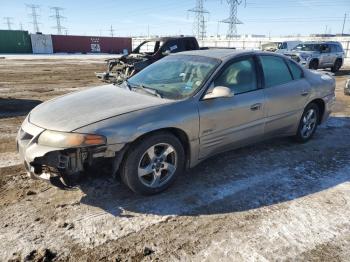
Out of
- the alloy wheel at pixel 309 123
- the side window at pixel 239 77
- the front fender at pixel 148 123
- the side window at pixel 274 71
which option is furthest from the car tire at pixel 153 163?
the alloy wheel at pixel 309 123

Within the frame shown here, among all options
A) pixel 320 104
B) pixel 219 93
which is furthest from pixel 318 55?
pixel 219 93

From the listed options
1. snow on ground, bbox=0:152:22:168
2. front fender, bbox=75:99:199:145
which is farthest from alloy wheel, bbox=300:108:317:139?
snow on ground, bbox=0:152:22:168

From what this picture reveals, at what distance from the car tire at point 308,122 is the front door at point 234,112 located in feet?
3.84

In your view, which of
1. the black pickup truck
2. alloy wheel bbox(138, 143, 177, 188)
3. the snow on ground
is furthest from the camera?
the black pickup truck

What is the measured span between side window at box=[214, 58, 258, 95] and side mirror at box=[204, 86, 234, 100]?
200mm

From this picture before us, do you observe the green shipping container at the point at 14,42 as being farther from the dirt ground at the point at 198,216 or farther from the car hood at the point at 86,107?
the car hood at the point at 86,107

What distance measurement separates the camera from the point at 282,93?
4.81 m

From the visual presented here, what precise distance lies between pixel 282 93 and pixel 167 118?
212cm

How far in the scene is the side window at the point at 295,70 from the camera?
522cm

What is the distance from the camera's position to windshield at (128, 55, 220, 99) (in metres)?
3.96

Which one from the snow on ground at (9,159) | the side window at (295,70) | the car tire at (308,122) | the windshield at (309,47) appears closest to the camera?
the snow on ground at (9,159)

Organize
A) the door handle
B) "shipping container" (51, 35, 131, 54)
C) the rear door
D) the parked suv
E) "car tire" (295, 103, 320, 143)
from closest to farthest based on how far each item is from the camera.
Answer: the door handle < the rear door < "car tire" (295, 103, 320, 143) < the parked suv < "shipping container" (51, 35, 131, 54)

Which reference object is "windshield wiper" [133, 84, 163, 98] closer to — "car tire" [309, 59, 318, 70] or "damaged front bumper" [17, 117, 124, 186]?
"damaged front bumper" [17, 117, 124, 186]

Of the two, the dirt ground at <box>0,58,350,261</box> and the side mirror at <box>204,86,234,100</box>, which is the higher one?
the side mirror at <box>204,86,234,100</box>
